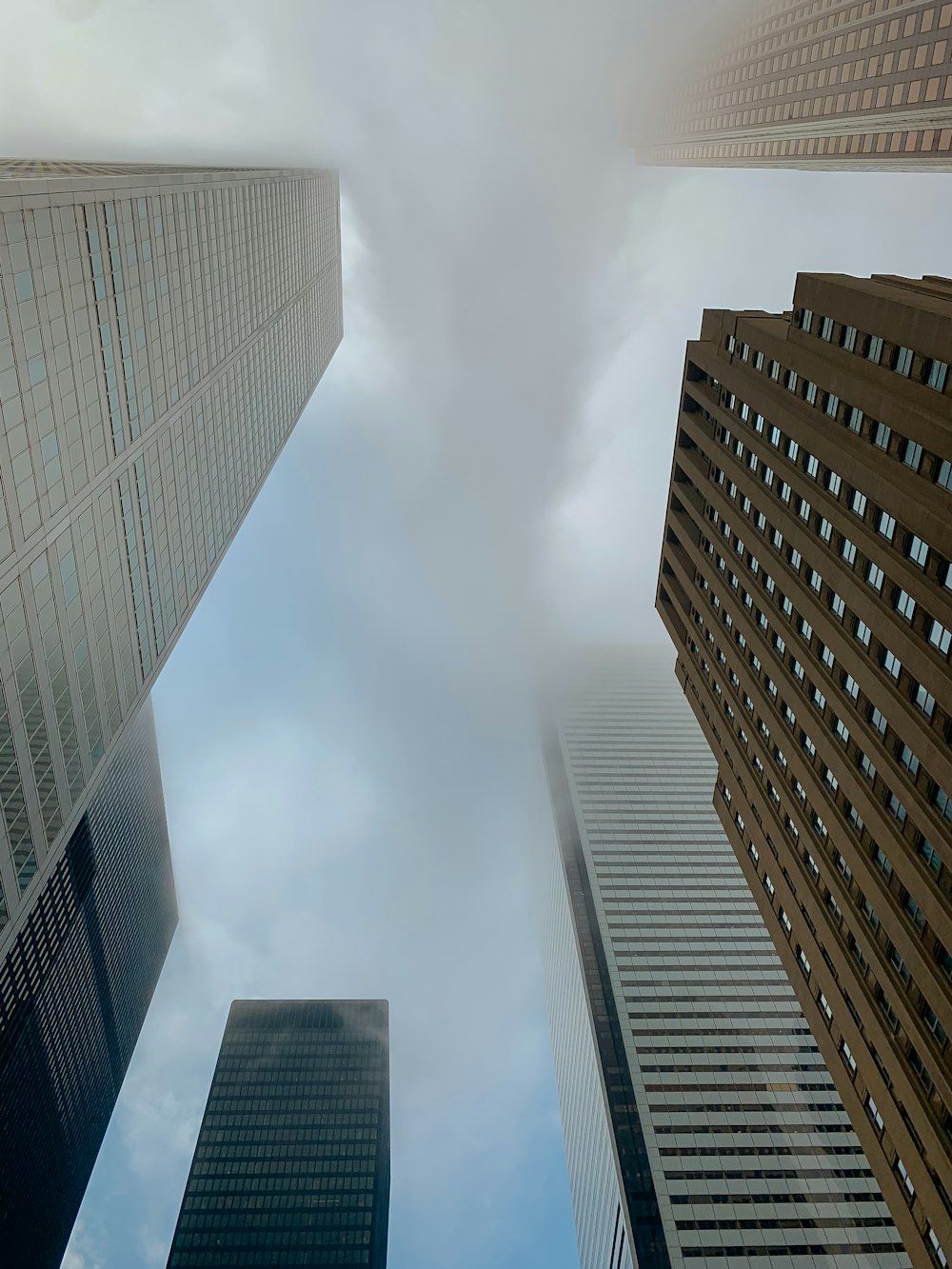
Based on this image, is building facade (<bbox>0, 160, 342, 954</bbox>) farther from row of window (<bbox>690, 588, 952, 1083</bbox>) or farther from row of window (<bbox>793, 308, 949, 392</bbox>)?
row of window (<bbox>690, 588, 952, 1083</bbox>)

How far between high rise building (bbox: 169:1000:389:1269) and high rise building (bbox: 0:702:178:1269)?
26257 mm

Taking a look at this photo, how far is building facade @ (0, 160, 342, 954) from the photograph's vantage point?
40312 millimetres

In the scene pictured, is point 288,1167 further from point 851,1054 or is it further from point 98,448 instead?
point 98,448

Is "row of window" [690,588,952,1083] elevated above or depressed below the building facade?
below

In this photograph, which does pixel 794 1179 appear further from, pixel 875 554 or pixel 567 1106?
pixel 875 554

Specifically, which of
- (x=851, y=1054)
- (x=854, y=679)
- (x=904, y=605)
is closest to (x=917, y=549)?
(x=904, y=605)

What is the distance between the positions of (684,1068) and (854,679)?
91382 mm

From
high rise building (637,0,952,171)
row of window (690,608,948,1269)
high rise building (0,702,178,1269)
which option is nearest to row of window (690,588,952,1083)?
row of window (690,608,948,1269)

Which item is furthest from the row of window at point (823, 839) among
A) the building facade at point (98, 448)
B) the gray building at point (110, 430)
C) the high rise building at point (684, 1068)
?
the high rise building at point (684, 1068)

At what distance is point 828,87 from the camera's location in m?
103

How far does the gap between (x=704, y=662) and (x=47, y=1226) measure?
581 ft

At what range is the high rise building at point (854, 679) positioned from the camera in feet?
135

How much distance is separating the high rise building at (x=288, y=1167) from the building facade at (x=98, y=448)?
14544 centimetres

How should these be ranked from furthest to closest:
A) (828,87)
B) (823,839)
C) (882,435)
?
(828,87) → (823,839) → (882,435)
